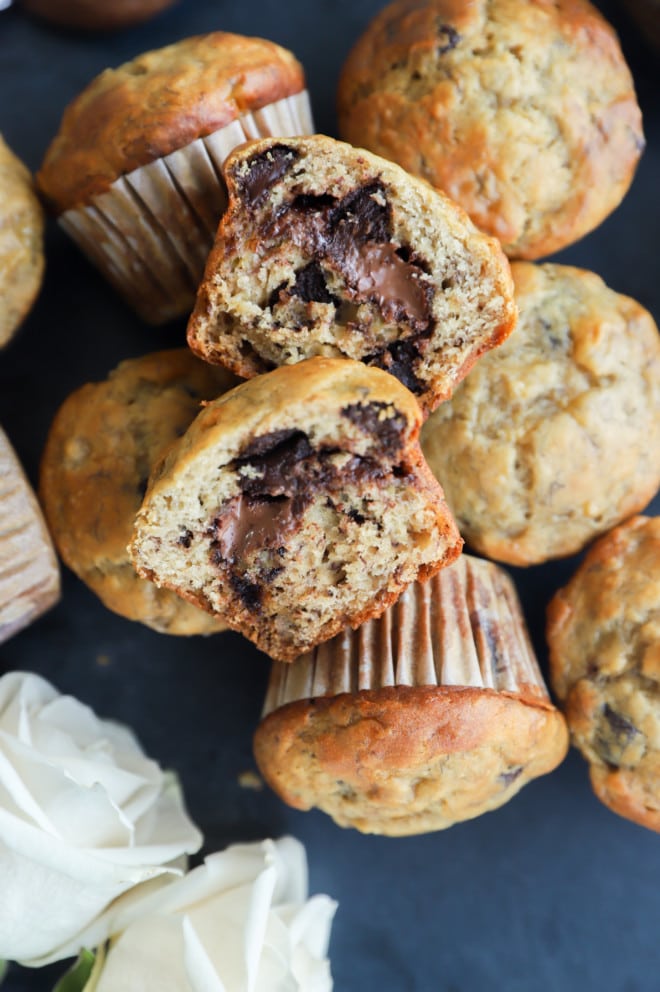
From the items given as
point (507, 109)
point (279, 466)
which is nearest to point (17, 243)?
point (279, 466)

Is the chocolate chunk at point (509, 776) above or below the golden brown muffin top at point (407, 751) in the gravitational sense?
below

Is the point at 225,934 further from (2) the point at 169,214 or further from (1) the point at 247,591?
(2) the point at 169,214

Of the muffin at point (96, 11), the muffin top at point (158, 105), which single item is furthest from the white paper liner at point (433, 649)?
the muffin at point (96, 11)

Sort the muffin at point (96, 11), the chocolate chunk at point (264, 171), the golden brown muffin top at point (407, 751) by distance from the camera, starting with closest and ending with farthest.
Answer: the chocolate chunk at point (264, 171) < the golden brown muffin top at point (407, 751) < the muffin at point (96, 11)

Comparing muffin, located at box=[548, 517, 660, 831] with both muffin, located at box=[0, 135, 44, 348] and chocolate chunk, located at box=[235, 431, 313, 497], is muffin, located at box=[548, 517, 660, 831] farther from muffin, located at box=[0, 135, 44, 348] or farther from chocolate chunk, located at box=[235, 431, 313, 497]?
muffin, located at box=[0, 135, 44, 348]

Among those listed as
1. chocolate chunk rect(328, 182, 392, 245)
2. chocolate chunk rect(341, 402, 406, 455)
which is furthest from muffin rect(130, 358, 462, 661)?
chocolate chunk rect(328, 182, 392, 245)

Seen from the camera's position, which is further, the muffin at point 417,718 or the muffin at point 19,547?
the muffin at point 19,547

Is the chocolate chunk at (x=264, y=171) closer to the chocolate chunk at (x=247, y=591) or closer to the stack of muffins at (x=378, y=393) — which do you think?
the stack of muffins at (x=378, y=393)

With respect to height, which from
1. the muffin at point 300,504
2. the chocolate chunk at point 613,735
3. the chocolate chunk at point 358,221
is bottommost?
the chocolate chunk at point 613,735
